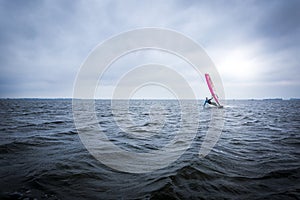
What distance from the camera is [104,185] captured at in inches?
159

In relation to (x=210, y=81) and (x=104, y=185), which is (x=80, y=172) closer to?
(x=104, y=185)

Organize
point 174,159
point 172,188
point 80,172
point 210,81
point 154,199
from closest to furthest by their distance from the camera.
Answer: point 154,199 < point 172,188 < point 80,172 < point 174,159 < point 210,81

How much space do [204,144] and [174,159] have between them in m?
2.68

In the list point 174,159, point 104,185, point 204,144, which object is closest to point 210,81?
point 204,144

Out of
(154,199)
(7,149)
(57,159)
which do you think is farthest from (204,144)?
(7,149)

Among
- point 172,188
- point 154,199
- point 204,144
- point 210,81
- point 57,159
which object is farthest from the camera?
point 210,81

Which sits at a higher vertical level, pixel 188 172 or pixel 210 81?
pixel 210 81

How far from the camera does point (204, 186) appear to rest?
3.99 metres

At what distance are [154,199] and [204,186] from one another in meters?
1.31

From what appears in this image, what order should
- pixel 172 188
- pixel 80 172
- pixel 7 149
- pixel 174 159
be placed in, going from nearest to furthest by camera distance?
1. pixel 172 188
2. pixel 80 172
3. pixel 174 159
4. pixel 7 149

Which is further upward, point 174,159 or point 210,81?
point 210,81

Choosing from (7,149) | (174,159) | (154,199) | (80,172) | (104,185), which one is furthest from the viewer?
(7,149)

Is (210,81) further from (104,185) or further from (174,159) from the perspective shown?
(104,185)

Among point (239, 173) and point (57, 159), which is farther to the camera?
point (57, 159)
